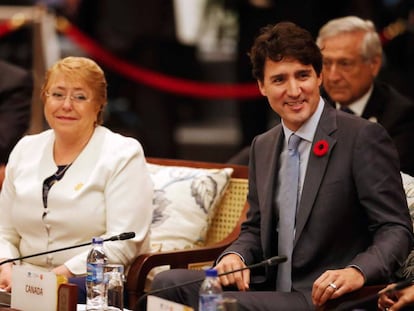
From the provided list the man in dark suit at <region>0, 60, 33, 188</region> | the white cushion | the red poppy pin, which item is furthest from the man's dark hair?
the man in dark suit at <region>0, 60, 33, 188</region>

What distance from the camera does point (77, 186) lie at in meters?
4.34

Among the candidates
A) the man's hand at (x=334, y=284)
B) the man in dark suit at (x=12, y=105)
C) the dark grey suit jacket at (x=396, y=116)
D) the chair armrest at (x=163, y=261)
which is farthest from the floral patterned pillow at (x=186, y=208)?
the man's hand at (x=334, y=284)

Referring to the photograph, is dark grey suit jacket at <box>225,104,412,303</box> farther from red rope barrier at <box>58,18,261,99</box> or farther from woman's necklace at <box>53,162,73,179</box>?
red rope barrier at <box>58,18,261,99</box>

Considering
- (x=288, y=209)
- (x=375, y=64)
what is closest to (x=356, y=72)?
(x=375, y=64)

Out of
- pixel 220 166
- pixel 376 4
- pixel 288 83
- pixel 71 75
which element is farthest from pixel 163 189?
pixel 376 4

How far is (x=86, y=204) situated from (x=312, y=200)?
3.20 ft

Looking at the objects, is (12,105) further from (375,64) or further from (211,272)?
(211,272)

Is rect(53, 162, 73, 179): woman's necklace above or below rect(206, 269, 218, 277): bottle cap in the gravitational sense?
above

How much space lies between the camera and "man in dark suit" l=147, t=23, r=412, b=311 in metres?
3.69

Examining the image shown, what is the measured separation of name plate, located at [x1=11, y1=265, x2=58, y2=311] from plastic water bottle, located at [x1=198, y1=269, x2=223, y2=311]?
1.89 ft

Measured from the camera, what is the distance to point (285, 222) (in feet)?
12.8

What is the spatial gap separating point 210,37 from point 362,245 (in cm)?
653

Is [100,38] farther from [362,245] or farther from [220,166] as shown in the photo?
[362,245]

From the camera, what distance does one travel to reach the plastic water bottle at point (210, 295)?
3.18 meters
